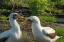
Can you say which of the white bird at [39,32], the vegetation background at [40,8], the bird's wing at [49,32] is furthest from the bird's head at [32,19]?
the vegetation background at [40,8]

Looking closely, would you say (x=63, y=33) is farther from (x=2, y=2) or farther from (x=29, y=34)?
(x=2, y=2)

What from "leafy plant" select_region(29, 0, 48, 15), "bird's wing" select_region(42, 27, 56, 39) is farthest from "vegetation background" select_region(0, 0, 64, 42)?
"bird's wing" select_region(42, 27, 56, 39)

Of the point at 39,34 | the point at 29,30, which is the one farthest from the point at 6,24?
the point at 39,34

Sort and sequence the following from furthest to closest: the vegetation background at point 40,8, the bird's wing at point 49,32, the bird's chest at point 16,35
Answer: the vegetation background at point 40,8
the bird's wing at point 49,32
the bird's chest at point 16,35

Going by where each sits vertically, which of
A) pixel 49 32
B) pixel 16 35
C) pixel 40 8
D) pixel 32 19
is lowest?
pixel 40 8

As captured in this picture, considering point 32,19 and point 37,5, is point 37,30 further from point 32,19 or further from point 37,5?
point 37,5

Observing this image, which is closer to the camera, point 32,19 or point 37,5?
point 32,19

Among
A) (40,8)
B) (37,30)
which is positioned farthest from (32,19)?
(40,8)

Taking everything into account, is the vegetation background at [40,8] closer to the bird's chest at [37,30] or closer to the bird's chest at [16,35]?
the bird's chest at [37,30]

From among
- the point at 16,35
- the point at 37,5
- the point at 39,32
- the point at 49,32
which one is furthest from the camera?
the point at 37,5

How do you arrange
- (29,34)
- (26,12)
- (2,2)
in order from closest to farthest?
(29,34) < (26,12) < (2,2)

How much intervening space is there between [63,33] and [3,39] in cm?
233

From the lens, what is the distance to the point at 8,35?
27.9 ft

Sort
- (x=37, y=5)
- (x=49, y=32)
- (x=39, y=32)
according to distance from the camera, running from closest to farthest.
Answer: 1. (x=39, y=32)
2. (x=49, y=32)
3. (x=37, y=5)
